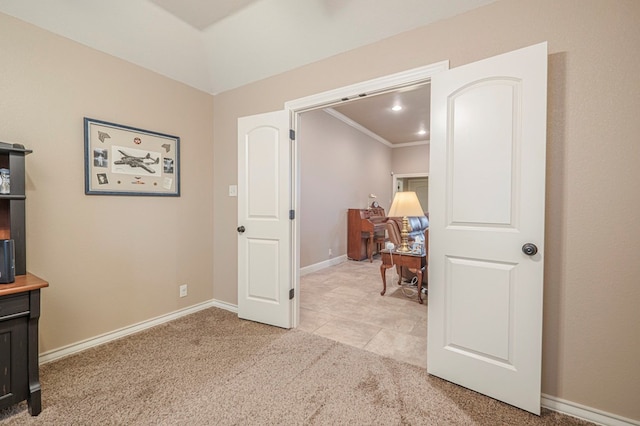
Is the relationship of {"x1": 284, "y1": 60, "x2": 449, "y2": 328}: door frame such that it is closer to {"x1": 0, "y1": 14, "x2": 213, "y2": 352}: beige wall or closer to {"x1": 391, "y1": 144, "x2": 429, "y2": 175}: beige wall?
{"x1": 0, "y1": 14, "x2": 213, "y2": 352}: beige wall

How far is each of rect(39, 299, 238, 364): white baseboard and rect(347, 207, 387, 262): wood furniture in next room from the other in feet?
11.0

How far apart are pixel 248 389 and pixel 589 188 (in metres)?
2.29

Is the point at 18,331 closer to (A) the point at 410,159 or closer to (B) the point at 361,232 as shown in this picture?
(B) the point at 361,232

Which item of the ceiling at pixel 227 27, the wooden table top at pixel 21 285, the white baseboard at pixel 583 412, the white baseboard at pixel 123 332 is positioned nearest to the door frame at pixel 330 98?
the ceiling at pixel 227 27

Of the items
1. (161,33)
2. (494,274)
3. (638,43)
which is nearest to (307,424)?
(494,274)

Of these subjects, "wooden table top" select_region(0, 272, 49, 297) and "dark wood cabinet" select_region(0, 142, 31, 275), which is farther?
"dark wood cabinet" select_region(0, 142, 31, 275)

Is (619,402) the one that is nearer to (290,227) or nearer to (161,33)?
(290,227)

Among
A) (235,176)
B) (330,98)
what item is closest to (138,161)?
(235,176)

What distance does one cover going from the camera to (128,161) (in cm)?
249

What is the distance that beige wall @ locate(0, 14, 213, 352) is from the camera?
6.48ft

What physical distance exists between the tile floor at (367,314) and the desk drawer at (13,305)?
6.30 feet

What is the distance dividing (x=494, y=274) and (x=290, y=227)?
5.32 ft

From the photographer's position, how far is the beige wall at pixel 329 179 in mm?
4832

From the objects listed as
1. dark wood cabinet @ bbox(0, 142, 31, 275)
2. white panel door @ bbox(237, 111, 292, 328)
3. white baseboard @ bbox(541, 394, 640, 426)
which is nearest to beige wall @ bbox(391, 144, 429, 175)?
white panel door @ bbox(237, 111, 292, 328)
